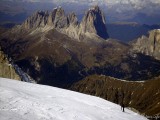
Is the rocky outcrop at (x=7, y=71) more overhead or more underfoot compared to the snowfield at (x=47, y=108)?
more underfoot

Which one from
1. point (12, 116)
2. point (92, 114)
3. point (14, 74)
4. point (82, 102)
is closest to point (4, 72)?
point (14, 74)

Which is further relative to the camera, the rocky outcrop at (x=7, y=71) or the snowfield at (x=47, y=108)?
the rocky outcrop at (x=7, y=71)

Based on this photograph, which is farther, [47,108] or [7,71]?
[7,71]

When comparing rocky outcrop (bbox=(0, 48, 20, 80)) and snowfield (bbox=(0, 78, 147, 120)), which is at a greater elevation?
snowfield (bbox=(0, 78, 147, 120))

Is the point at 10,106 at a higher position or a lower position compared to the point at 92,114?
higher

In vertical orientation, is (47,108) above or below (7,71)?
above

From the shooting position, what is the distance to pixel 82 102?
71312mm

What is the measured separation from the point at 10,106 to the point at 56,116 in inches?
283

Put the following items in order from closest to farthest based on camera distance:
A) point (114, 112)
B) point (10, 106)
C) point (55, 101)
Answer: point (10, 106) < point (55, 101) < point (114, 112)

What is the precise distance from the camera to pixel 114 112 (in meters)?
68.8

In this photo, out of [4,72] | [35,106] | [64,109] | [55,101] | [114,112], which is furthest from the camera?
[4,72]

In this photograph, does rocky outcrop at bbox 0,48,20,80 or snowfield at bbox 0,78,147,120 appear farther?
rocky outcrop at bbox 0,48,20,80

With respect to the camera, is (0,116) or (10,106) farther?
(10,106)

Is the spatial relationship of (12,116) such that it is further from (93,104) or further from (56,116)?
(93,104)
